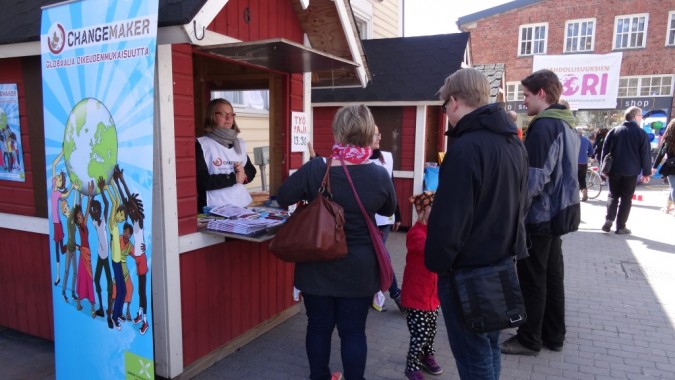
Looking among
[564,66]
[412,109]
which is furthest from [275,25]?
[564,66]

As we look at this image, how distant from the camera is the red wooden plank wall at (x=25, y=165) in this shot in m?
3.26

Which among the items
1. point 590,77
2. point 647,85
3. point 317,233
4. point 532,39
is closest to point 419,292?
point 317,233

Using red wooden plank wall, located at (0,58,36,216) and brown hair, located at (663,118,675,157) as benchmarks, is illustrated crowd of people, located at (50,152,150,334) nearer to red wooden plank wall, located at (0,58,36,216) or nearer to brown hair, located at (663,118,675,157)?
red wooden plank wall, located at (0,58,36,216)

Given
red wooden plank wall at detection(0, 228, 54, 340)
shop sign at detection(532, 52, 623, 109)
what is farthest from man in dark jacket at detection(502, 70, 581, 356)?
shop sign at detection(532, 52, 623, 109)

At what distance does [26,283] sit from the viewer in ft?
11.5

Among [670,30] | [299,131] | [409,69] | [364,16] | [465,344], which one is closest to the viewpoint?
[465,344]

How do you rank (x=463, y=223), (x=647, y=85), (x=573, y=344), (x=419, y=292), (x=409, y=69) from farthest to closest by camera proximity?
(x=647, y=85)
(x=409, y=69)
(x=573, y=344)
(x=419, y=292)
(x=463, y=223)

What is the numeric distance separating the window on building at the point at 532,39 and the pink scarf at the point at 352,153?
2551cm

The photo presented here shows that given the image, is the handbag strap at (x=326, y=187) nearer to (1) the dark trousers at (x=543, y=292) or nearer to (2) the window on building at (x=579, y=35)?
(1) the dark trousers at (x=543, y=292)

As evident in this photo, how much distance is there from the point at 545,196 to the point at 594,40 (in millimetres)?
24404

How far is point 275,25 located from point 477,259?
2.48 meters

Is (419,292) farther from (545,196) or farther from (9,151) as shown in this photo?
(9,151)

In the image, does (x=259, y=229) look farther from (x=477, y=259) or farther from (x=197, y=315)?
(x=477, y=259)

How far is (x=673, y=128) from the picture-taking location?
24.5 feet
